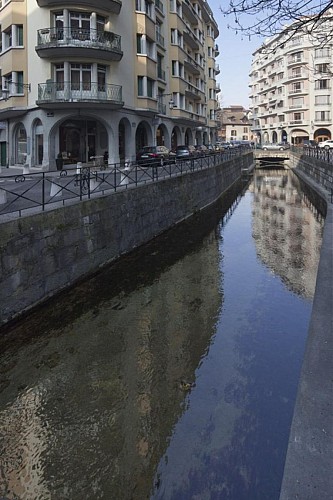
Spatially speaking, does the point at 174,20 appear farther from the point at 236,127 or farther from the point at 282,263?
the point at 236,127

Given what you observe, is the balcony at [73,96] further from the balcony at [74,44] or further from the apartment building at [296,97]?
the apartment building at [296,97]

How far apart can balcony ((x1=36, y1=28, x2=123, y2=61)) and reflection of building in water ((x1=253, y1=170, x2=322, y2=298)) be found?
13.2 metres

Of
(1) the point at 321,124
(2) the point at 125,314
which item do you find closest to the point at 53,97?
(2) the point at 125,314

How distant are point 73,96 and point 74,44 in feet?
9.20

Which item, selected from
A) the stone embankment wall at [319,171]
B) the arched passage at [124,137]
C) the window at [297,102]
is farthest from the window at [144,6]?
the window at [297,102]

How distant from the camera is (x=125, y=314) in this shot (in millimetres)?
10180

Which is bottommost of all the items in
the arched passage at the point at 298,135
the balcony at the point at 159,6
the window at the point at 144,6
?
the arched passage at the point at 298,135

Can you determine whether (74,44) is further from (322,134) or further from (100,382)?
(322,134)

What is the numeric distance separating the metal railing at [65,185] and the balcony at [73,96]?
627cm

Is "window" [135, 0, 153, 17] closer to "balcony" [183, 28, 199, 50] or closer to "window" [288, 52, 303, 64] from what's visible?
"balcony" [183, 28, 199, 50]

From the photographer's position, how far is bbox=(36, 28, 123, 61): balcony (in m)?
25.0

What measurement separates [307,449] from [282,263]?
36.2 ft

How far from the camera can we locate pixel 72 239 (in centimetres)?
1156

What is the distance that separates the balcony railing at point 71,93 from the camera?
83.8 feet
